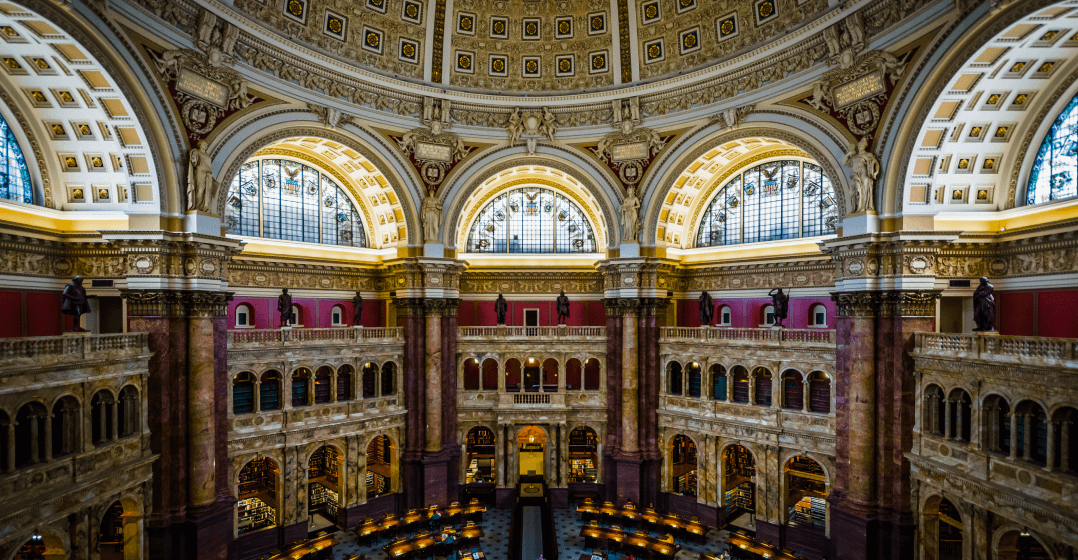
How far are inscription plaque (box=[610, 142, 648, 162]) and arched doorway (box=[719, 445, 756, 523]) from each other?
1551 cm

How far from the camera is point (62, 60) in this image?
18203mm

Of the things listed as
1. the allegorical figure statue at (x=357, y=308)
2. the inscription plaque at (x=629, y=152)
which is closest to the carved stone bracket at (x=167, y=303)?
the allegorical figure statue at (x=357, y=308)

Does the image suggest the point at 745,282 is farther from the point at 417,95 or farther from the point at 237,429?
the point at 237,429

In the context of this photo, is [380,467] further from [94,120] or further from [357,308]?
[94,120]

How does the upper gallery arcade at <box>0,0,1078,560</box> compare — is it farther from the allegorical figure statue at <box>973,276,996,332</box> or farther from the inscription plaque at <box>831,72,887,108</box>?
the allegorical figure statue at <box>973,276,996,332</box>

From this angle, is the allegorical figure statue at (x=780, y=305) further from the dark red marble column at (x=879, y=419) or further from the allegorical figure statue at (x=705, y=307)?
the dark red marble column at (x=879, y=419)

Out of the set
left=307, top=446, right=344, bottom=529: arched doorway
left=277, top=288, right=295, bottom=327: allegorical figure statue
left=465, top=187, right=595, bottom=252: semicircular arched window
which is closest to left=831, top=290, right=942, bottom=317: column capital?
left=465, top=187, right=595, bottom=252: semicircular arched window

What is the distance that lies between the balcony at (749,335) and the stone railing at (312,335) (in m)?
14.4

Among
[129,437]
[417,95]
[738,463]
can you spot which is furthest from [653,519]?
[417,95]

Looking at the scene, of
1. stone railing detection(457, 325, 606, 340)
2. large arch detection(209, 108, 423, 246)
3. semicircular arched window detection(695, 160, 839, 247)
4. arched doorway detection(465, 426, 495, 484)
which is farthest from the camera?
arched doorway detection(465, 426, 495, 484)

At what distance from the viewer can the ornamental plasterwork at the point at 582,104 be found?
66.8ft

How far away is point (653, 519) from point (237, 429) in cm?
1892

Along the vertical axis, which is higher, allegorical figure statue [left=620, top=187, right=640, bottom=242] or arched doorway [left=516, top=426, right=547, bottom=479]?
allegorical figure statue [left=620, top=187, right=640, bottom=242]

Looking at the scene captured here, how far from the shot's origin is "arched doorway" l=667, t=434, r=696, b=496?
3060 centimetres
